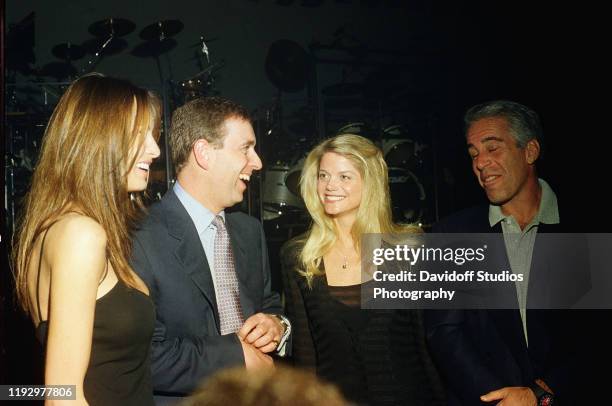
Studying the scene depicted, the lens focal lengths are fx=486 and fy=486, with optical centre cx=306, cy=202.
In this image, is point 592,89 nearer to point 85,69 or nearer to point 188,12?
point 188,12

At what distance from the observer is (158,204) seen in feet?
6.31

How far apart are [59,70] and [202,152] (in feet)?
3.24

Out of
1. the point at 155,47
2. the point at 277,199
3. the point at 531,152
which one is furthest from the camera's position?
the point at 277,199

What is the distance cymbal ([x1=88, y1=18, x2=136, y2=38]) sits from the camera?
2.24 meters

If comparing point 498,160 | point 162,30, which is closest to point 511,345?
point 498,160

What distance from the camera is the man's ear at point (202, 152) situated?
6.57 feet

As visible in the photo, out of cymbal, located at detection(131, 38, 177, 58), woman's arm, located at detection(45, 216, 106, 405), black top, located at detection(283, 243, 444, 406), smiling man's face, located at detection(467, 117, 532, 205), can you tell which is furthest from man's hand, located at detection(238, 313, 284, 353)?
cymbal, located at detection(131, 38, 177, 58)

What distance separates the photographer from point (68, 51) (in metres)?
2.33

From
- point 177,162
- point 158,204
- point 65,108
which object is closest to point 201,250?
point 158,204

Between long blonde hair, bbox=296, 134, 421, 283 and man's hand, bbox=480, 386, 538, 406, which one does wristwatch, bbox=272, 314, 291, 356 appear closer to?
long blonde hair, bbox=296, 134, 421, 283

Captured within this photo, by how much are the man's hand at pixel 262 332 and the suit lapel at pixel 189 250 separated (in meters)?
0.13

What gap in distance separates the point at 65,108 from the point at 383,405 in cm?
150

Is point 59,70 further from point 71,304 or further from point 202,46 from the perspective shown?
point 71,304

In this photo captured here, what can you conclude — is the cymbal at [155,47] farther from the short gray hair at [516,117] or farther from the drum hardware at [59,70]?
the short gray hair at [516,117]
